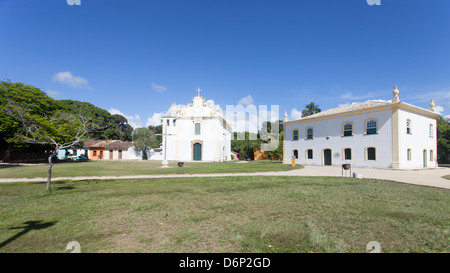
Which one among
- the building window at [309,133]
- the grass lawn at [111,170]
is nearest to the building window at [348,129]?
the building window at [309,133]

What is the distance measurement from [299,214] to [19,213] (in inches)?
256

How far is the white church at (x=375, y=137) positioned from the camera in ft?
65.1

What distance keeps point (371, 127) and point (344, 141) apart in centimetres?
298

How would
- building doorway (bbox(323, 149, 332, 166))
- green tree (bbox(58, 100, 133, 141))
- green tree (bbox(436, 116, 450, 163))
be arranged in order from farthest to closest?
green tree (bbox(58, 100, 133, 141))
green tree (bbox(436, 116, 450, 163))
building doorway (bbox(323, 149, 332, 166))

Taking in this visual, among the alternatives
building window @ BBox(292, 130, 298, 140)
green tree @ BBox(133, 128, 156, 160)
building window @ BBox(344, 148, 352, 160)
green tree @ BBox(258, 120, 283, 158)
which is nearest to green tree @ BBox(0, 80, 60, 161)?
green tree @ BBox(133, 128, 156, 160)

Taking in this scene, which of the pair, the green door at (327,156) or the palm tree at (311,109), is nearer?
the green door at (327,156)

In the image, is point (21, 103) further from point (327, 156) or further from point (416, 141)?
point (416, 141)

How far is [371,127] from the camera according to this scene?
70.9 ft

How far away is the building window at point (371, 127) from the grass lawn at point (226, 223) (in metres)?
17.1

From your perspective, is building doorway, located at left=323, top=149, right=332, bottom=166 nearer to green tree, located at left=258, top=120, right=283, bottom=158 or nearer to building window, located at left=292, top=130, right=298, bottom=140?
building window, located at left=292, top=130, right=298, bottom=140

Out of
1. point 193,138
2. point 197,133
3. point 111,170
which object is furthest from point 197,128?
point 111,170

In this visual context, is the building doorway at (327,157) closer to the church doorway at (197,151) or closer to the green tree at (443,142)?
the church doorway at (197,151)

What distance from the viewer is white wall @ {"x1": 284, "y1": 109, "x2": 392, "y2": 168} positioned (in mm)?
20328
